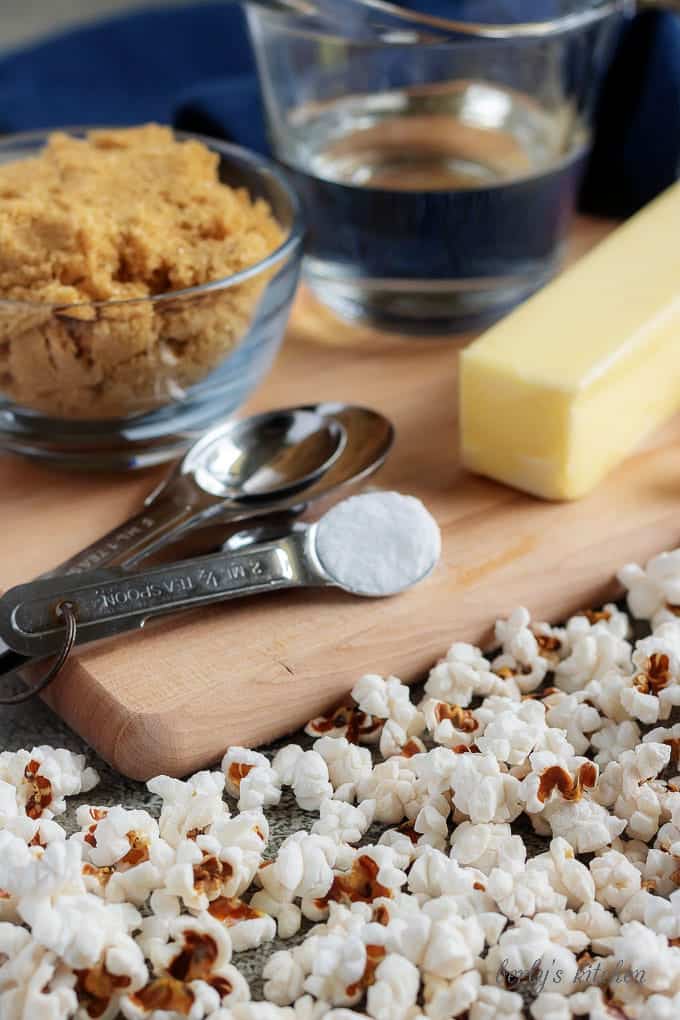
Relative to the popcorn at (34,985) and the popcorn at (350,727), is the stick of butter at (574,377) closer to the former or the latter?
the popcorn at (350,727)

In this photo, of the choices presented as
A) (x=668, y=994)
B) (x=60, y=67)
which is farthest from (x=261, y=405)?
(x=60, y=67)

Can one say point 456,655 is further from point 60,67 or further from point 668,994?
point 60,67

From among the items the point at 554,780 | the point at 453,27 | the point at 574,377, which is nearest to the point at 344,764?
the point at 554,780

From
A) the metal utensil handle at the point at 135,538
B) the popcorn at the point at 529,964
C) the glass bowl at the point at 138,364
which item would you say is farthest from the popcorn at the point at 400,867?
the glass bowl at the point at 138,364

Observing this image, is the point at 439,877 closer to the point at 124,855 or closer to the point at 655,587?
the point at 124,855

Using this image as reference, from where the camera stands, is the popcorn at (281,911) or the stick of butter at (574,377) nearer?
the popcorn at (281,911)

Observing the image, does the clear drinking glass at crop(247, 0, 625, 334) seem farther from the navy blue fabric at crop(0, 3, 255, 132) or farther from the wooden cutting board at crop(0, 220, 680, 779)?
the navy blue fabric at crop(0, 3, 255, 132)

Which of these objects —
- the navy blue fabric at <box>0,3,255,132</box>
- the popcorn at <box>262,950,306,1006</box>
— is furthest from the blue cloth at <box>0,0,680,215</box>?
the popcorn at <box>262,950,306,1006</box>
